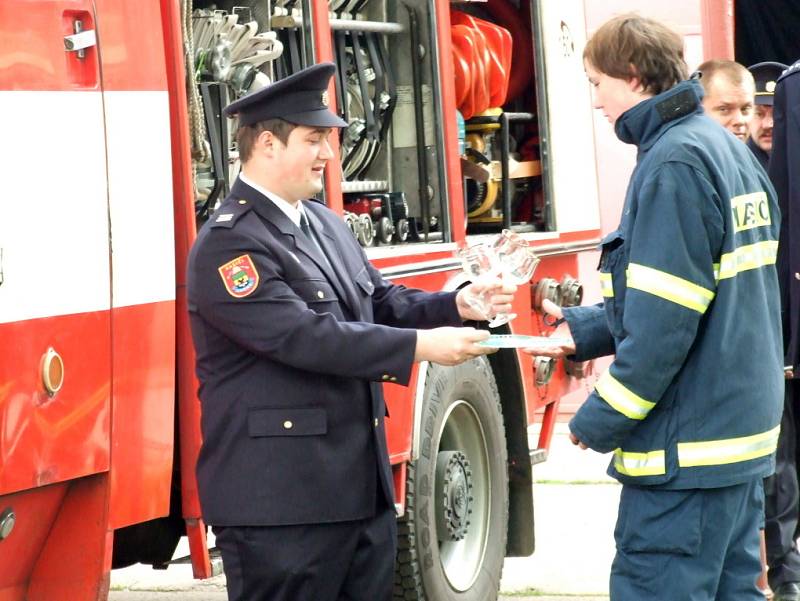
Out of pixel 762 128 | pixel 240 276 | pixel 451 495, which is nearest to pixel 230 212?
pixel 240 276

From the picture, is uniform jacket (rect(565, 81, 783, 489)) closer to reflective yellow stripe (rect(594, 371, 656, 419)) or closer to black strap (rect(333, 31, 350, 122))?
reflective yellow stripe (rect(594, 371, 656, 419))

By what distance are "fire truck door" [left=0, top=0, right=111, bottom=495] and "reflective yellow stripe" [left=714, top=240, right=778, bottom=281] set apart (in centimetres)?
141

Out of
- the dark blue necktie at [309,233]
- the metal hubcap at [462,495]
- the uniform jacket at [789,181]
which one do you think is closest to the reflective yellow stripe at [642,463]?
A: the dark blue necktie at [309,233]

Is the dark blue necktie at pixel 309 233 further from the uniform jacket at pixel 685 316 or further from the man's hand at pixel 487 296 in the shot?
the uniform jacket at pixel 685 316

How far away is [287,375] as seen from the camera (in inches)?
136

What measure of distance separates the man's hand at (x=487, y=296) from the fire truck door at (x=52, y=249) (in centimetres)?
89

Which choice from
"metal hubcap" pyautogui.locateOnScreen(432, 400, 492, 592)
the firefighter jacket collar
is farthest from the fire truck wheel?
the firefighter jacket collar

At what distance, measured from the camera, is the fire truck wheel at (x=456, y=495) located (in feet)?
16.7

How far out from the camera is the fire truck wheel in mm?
5090

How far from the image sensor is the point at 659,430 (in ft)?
10.9

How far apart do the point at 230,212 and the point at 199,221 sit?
33.0 inches

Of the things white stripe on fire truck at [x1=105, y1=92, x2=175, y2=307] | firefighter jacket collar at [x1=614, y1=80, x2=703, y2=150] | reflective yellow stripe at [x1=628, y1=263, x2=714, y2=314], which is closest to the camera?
reflective yellow stripe at [x1=628, y1=263, x2=714, y2=314]

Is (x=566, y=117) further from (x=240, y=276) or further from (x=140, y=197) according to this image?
(x=240, y=276)

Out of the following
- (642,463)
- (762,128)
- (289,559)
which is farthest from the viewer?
(762,128)
